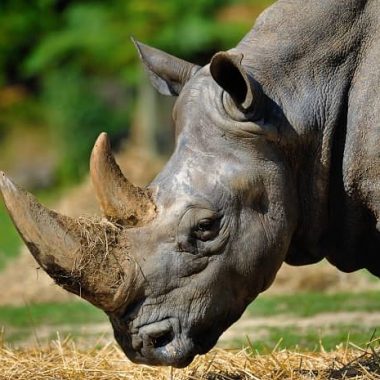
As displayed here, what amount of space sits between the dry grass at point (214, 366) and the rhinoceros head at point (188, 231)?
0.95 metres

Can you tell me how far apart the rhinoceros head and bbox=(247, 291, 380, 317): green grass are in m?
4.41

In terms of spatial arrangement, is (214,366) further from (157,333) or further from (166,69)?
(166,69)

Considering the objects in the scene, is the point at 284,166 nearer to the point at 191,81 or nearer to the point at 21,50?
the point at 191,81

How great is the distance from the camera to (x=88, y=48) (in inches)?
861

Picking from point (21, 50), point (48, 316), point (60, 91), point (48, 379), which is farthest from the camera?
point (21, 50)

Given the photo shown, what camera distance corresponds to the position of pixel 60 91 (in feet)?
76.3

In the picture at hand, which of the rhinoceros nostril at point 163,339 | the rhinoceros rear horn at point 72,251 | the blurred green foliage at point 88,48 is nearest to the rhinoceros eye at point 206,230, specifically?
the rhinoceros rear horn at point 72,251

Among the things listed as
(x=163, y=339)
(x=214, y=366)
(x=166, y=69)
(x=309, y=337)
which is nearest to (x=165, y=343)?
(x=163, y=339)

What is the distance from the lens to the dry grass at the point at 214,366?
6.35 m

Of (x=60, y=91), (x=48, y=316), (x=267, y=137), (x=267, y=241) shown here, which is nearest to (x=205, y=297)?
(x=267, y=241)

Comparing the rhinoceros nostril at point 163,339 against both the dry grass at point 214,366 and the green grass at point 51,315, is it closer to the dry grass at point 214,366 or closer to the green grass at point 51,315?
the dry grass at point 214,366

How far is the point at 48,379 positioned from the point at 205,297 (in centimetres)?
134

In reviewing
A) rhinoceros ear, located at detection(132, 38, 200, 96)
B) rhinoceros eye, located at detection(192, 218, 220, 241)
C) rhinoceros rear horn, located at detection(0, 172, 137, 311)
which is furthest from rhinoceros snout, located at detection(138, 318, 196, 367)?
rhinoceros ear, located at detection(132, 38, 200, 96)

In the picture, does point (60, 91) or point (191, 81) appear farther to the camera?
point (60, 91)
